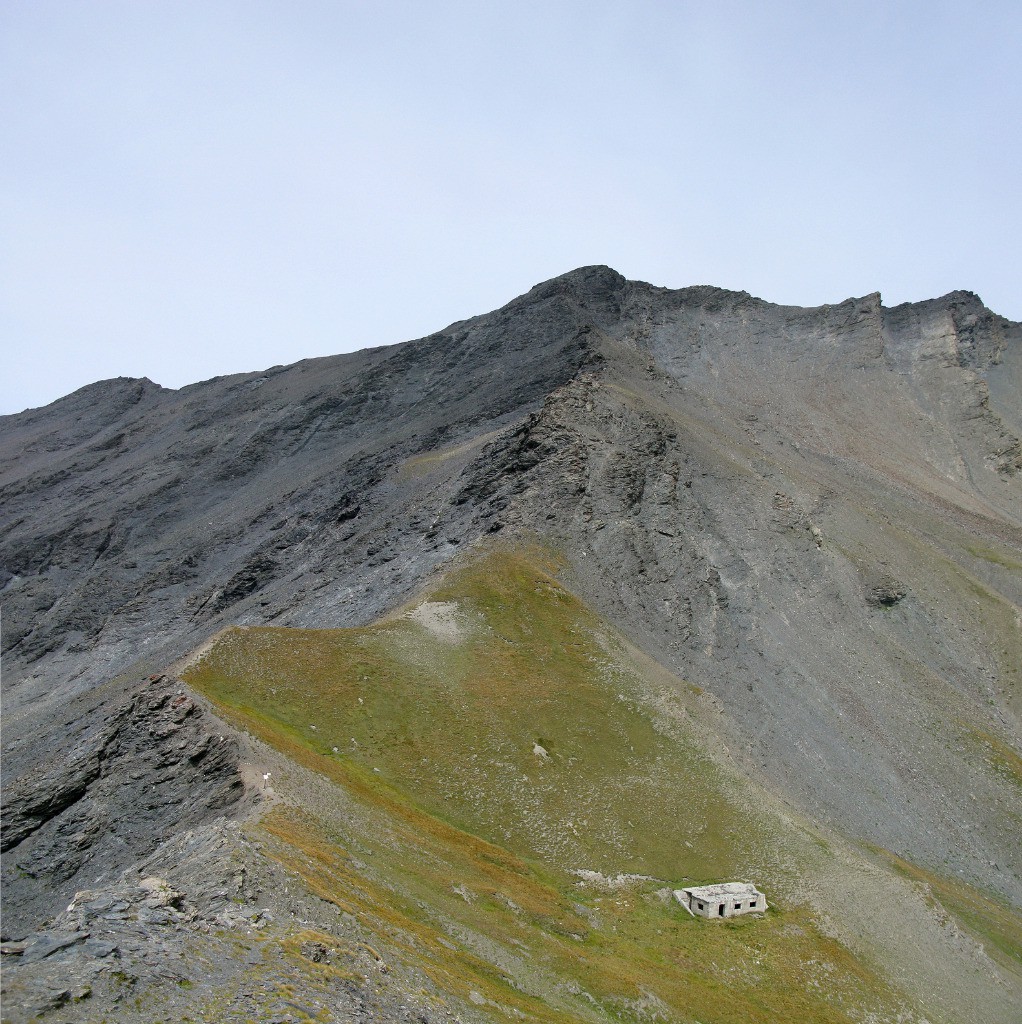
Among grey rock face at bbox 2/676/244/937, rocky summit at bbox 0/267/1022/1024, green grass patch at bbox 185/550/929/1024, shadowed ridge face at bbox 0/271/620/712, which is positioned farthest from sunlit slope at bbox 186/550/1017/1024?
shadowed ridge face at bbox 0/271/620/712

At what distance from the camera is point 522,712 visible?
51156mm

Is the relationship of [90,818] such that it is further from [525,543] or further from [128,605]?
[128,605]

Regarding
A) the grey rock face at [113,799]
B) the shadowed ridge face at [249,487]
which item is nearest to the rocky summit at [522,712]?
the grey rock face at [113,799]

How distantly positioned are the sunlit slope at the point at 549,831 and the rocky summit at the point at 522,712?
0.22 metres

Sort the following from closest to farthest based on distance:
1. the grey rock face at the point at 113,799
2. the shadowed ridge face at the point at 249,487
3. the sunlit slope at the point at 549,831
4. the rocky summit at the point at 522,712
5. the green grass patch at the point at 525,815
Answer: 1. the rocky summit at the point at 522,712
2. the green grass patch at the point at 525,815
3. the sunlit slope at the point at 549,831
4. the grey rock face at the point at 113,799
5. the shadowed ridge face at the point at 249,487

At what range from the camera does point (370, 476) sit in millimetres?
102188

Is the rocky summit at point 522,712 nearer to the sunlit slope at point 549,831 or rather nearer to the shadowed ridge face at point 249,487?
the sunlit slope at point 549,831

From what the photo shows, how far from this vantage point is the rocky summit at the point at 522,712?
26.7 m

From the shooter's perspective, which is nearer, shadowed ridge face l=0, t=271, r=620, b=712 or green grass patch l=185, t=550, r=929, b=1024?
green grass patch l=185, t=550, r=929, b=1024

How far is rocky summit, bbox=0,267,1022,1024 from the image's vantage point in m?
26.7

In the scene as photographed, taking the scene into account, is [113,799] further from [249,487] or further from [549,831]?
[249,487]

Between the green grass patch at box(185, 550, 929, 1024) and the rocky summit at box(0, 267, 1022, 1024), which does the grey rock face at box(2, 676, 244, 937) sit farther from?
the green grass patch at box(185, 550, 929, 1024)

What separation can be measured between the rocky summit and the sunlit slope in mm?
220

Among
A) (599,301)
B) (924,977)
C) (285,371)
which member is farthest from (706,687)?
(285,371)
